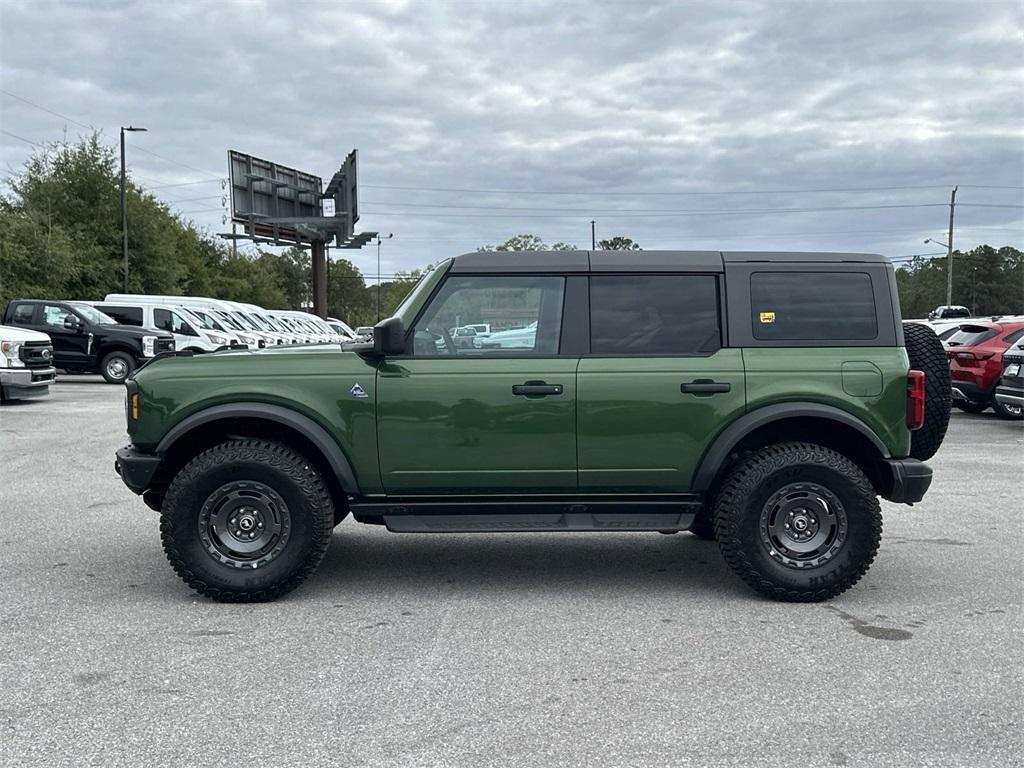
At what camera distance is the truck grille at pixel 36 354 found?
51.1 feet

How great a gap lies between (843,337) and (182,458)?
3.75m

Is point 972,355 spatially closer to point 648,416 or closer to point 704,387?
point 704,387

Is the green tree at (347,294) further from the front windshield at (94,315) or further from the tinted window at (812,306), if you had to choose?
the tinted window at (812,306)

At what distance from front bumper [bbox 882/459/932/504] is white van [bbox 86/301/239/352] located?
63.7 ft

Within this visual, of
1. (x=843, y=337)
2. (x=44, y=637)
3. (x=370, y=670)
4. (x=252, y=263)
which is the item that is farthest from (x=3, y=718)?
(x=252, y=263)

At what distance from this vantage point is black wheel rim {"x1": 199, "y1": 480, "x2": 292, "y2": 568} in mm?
5039

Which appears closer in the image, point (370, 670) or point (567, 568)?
point (370, 670)

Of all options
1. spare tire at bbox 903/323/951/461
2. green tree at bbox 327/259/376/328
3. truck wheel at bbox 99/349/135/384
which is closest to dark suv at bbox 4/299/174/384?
truck wheel at bbox 99/349/135/384

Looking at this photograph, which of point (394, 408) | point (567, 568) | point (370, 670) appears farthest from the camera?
point (567, 568)

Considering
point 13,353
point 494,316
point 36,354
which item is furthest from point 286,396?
point 36,354

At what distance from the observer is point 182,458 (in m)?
5.40

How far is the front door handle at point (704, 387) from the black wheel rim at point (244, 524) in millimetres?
2222

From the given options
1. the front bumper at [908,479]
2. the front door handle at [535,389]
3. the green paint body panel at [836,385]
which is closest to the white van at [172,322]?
the front door handle at [535,389]

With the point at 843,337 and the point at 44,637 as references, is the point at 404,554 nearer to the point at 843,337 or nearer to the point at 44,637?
the point at 44,637
